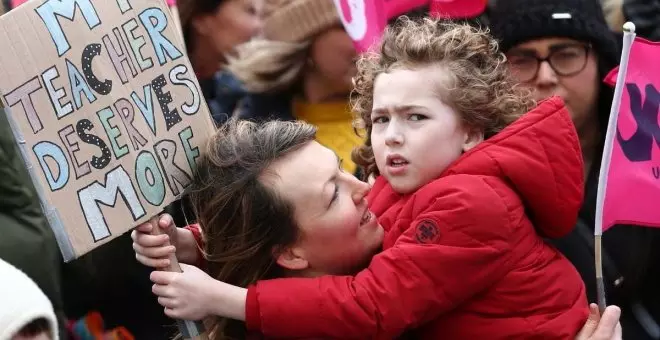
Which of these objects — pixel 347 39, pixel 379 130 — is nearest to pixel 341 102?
pixel 347 39

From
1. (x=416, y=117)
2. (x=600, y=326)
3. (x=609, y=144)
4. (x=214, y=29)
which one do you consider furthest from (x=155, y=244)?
(x=214, y=29)

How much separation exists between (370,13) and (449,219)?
67.6 inches

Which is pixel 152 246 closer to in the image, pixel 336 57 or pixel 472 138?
pixel 472 138

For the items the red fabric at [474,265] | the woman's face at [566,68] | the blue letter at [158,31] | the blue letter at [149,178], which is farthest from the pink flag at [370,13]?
the blue letter at [149,178]

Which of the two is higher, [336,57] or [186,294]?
[336,57]

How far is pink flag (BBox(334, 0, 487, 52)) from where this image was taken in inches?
191

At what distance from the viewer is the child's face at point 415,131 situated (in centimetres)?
344

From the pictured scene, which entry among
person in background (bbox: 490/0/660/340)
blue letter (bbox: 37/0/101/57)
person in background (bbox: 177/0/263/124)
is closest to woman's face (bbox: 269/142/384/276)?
blue letter (bbox: 37/0/101/57)

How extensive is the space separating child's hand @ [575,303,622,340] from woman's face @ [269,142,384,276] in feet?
1.99

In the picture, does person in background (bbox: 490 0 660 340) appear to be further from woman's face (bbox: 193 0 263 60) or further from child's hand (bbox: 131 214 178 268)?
child's hand (bbox: 131 214 178 268)

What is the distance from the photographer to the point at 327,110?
5309 millimetres

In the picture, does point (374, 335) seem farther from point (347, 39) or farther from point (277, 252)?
point (347, 39)

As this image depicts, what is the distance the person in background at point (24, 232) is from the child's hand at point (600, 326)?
186cm

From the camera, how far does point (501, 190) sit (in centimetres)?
335
